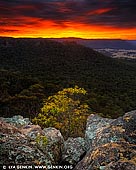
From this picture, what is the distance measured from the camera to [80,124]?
24.8 metres

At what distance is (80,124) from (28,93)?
55163mm

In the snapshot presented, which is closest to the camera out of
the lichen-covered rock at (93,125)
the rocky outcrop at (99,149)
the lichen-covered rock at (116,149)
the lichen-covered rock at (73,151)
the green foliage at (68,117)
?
the lichen-covered rock at (116,149)

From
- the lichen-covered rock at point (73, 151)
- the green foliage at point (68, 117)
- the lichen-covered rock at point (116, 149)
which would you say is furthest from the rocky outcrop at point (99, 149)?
the green foliage at point (68, 117)

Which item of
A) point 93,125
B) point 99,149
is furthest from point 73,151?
point 99,149

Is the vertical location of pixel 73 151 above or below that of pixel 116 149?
below

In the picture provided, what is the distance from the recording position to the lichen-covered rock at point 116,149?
A: 6556 millimetres

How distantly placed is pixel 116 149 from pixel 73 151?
237 inches

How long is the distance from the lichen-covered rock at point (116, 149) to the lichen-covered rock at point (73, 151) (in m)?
3.72

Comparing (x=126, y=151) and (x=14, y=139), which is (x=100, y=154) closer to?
(x=126, y=151)

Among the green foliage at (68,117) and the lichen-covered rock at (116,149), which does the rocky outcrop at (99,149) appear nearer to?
the lichen-covered rock at (116,149)

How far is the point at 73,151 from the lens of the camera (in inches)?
507

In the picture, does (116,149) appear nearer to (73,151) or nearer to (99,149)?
(99,149)

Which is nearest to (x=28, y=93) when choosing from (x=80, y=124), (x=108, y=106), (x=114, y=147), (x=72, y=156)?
(x=108, y=106)

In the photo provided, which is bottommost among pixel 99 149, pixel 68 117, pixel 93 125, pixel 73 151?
pixel 68 117
